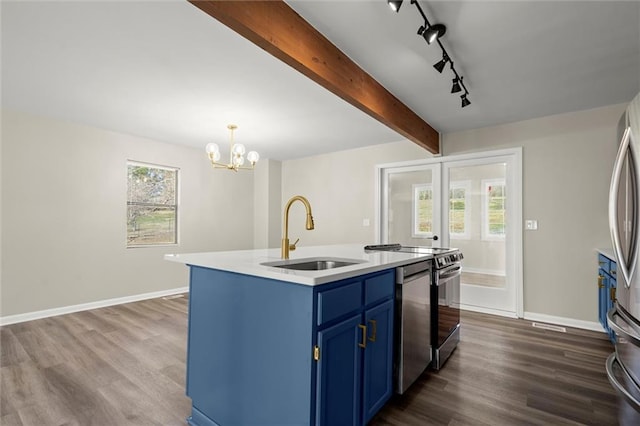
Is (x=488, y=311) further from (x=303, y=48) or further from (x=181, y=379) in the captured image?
(x=303, y=48)

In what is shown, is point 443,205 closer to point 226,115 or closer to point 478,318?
point 478,318

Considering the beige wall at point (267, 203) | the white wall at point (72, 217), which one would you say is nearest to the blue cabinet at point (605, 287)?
the beige wall at point (267, 203)

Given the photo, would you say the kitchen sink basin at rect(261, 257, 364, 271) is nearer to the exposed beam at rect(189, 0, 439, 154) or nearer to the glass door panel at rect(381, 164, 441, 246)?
the exposed beam at rect(189, 0, 439, 154)

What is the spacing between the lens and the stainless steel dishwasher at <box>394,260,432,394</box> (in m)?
1.97

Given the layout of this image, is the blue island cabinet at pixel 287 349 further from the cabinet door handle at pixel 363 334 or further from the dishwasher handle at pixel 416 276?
the dishwasher handle at pixel 416 276

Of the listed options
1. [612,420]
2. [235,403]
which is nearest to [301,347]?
[235,403]

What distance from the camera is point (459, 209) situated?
170 inches

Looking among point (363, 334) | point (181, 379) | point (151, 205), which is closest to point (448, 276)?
point (363, 334)

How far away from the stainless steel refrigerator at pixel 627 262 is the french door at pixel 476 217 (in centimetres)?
279

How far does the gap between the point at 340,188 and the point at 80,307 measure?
411 centimetres

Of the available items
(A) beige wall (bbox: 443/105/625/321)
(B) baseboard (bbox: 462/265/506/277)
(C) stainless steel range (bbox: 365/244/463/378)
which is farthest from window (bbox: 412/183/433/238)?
(C) stainless steel range (bbox: 365/244/463/378)

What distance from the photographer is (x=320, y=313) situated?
1354 mm

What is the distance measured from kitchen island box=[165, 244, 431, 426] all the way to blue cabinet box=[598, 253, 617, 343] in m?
2.06

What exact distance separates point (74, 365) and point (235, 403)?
1829 millimetres
